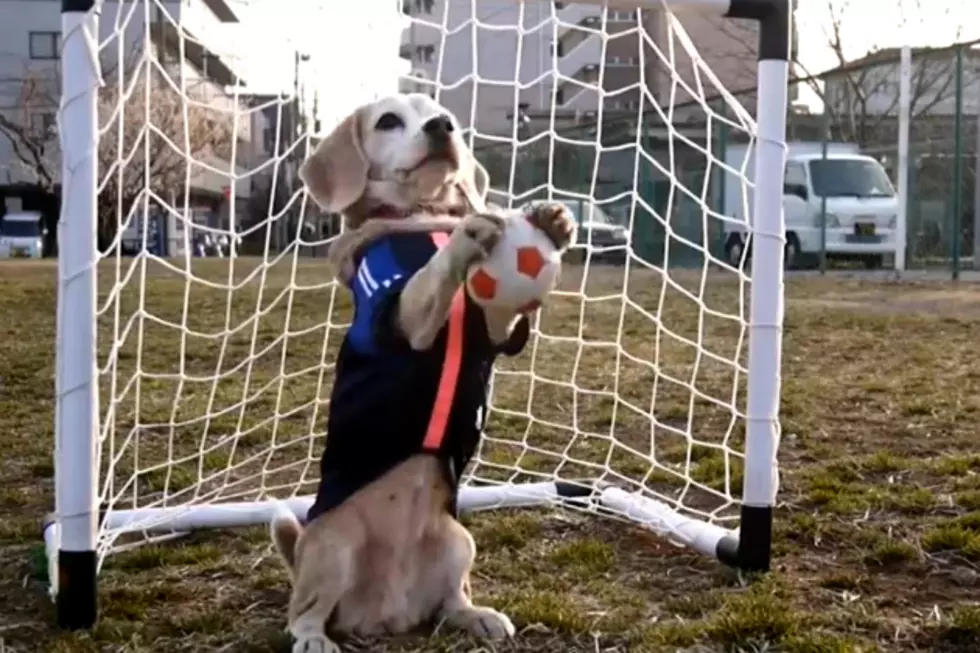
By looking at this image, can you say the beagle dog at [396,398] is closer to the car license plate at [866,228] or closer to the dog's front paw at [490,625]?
the dog's front paw at [490,625]

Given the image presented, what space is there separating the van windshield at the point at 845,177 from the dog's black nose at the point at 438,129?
14.8 m

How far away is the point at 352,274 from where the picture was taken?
8.98 feet

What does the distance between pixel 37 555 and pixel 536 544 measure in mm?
1324

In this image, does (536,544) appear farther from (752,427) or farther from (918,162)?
(918,162)

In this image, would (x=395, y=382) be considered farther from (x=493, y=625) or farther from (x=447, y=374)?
(x=493, y=625)

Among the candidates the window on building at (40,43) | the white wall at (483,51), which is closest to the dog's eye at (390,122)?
the white wall at (483,51)

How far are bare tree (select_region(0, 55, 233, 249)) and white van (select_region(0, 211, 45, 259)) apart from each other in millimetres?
31720

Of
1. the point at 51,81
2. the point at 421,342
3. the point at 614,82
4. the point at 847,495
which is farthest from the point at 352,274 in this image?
the point at 51,81

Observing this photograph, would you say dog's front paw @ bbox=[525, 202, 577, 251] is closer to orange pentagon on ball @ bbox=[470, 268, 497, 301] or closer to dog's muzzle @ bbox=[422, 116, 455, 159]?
orange pentagon on ball @ bbox=[470, 268, 497, 301]

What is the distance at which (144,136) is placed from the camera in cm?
341

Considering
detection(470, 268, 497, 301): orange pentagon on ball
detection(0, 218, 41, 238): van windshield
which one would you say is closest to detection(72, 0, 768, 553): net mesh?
detection(470, 268, 497, 301): orange pentagon on ball

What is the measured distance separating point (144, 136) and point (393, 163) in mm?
960

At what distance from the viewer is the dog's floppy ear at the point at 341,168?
2836 mm

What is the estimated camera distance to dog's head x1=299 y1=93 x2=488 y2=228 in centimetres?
272
